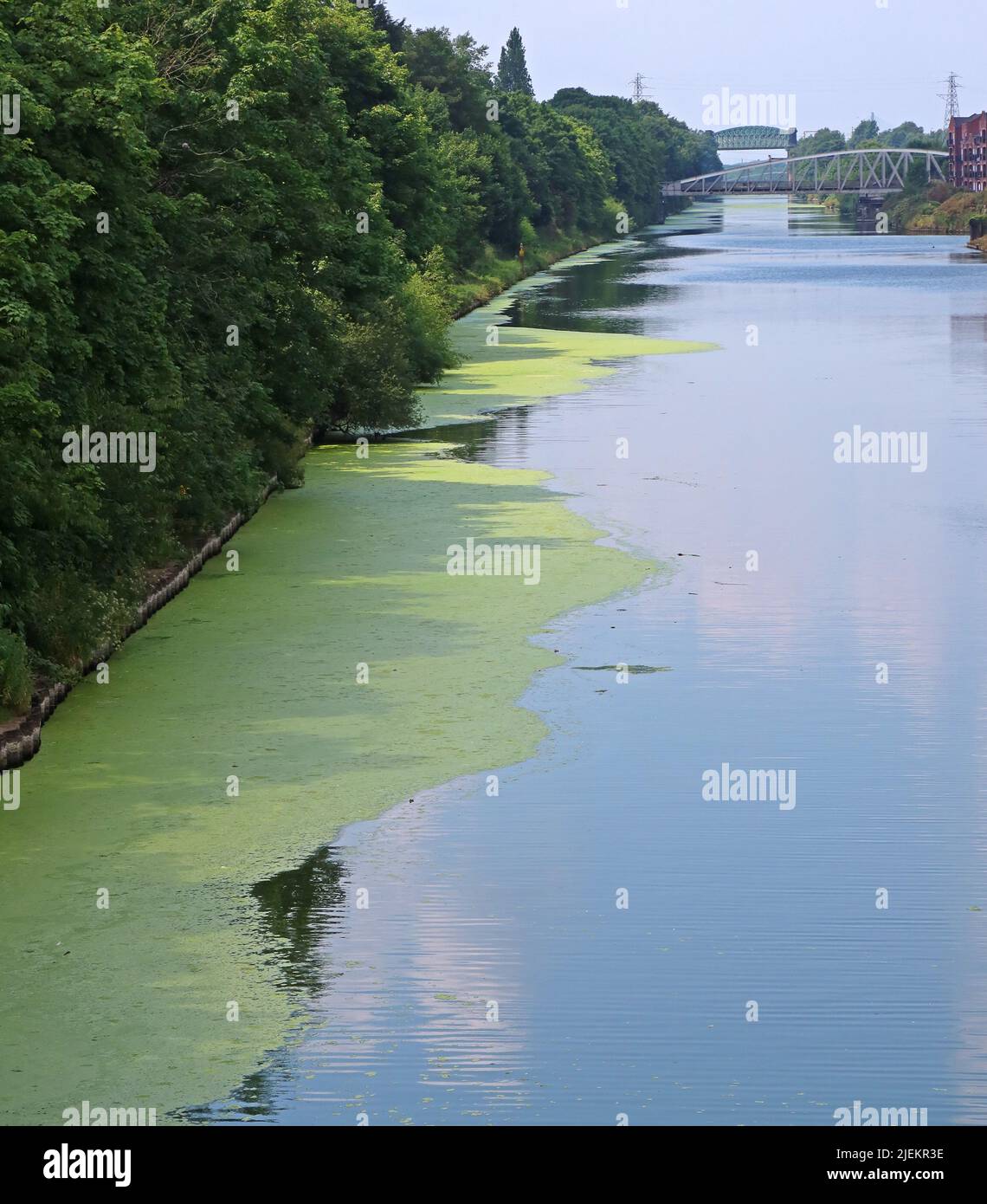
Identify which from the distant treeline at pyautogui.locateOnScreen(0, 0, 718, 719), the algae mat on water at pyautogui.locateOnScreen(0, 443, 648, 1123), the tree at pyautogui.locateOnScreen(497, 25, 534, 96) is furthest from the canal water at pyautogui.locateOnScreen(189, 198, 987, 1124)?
the tree at pyautogui.locateOnScreen(497, 25, 534, 96)

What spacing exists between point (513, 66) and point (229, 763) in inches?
7173

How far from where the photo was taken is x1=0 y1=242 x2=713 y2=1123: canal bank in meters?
12.3

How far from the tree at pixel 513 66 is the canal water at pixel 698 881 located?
6564 inches

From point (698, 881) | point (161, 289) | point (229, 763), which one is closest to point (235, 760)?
point (229, 763)

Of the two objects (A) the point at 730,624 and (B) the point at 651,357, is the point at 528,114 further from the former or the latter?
(A) the point at 730,624

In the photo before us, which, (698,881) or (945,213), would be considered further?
(945,213)

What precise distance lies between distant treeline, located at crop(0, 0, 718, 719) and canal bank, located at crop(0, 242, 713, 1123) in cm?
114

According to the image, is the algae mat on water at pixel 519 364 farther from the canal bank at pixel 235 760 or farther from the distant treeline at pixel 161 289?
the canal bank at pixel 235 760

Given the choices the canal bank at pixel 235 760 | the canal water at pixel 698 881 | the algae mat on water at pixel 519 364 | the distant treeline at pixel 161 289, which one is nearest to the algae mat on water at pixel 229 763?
A: the canal bank at pixel 235 760

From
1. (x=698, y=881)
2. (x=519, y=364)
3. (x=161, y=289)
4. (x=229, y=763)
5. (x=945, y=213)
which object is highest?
(x=945, y=213)

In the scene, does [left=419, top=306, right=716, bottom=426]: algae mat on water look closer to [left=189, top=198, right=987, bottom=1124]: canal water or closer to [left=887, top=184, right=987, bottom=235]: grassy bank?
[left=189, top=198, right=987, bottom=1124]: canal water

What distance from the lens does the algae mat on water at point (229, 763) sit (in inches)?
482

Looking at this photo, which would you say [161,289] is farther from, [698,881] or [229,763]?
[698,881]

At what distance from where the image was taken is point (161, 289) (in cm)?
2488
